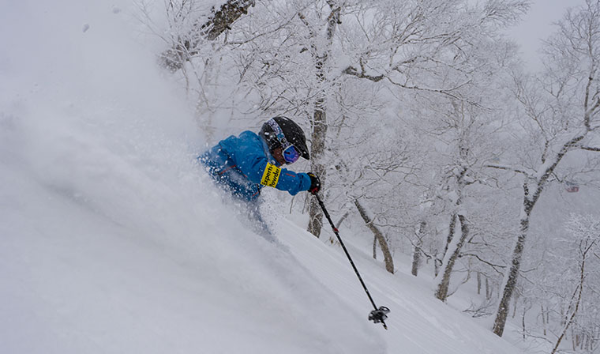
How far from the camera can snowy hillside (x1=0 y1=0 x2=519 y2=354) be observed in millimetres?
1297

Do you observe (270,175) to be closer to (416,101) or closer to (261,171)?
(261,171)

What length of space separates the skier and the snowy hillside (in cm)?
46

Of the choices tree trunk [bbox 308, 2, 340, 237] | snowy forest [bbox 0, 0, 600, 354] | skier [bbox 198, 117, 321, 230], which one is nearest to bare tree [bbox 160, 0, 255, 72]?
snowy forest [bbox 0, 0, 600, 354]

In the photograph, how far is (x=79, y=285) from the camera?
1.40 metres

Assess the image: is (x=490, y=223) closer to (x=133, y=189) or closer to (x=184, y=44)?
(x=184, y=44)

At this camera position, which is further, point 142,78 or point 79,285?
point 142,78

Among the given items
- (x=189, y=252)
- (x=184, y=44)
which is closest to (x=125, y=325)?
(x=189, y=252)

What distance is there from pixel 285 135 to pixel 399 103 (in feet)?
39.0

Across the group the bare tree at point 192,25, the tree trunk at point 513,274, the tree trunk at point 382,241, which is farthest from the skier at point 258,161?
the tree trunk at point 513,274

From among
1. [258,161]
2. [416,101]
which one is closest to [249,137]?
[258,161]

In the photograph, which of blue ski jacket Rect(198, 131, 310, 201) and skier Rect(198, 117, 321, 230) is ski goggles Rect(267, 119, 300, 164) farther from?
blue ski jacket Rect(198, 131, 310, 201)

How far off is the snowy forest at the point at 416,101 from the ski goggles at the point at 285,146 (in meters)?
2.58

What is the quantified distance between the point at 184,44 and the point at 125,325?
4696 millimetres

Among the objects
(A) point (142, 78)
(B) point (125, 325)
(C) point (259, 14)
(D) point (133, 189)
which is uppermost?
(C) point (259, 14)
